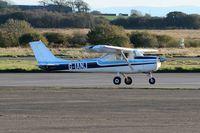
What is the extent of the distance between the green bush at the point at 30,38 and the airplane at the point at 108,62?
44371 millimetres

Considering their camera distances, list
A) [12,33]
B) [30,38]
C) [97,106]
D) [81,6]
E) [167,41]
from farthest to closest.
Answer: [81,6]
[12,33]
[167,41]
[30,38]
[97,106]

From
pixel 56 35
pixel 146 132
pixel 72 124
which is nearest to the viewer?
pixel 146 132

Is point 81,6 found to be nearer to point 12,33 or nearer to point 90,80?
point 12,33

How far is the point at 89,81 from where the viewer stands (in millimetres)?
31469

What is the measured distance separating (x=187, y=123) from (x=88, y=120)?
231 centimetres

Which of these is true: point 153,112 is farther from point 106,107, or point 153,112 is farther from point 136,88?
point 136,88

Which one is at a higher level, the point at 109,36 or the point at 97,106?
the point at 97,106

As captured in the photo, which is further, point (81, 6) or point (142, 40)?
point (81, 6)

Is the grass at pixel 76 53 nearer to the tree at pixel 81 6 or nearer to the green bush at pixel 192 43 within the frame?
the green bush at pixel 192 43

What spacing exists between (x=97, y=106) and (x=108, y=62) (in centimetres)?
1135

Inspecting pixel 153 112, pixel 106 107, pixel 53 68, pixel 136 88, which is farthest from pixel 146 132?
pixel 53 68

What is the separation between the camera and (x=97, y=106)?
19953 millimetres

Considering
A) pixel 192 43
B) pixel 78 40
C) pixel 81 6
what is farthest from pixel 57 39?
pixel 81 6

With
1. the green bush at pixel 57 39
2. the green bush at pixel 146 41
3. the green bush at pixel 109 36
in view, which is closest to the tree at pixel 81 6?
the green bush at pixel 57 39
